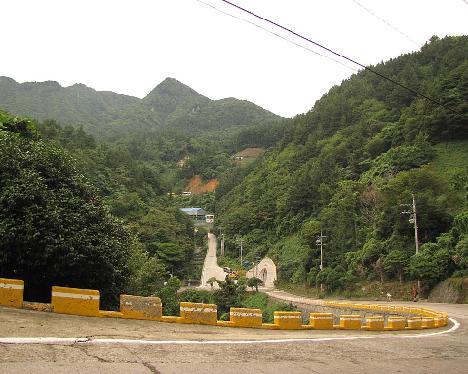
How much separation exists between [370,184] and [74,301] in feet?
170

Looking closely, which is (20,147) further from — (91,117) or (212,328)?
(91,117)

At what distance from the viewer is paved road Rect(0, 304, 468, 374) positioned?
19.7 ft

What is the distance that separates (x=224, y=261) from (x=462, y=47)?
5533 centimetres

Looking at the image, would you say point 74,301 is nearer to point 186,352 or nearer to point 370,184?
point 186,352

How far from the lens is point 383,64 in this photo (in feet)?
314

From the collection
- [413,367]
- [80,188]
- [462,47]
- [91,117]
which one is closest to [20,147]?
[80,188]

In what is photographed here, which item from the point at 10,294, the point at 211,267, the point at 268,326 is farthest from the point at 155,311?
the point at 211,267

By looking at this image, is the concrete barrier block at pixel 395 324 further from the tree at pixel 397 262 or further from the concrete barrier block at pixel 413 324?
the tree at pixel 397 262

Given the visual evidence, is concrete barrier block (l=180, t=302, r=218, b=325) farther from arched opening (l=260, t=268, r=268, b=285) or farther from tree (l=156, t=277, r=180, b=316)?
arched opening (l=260, t=268, r=268, b=285)

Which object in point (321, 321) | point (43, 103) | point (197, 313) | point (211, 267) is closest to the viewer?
point (197, 313)

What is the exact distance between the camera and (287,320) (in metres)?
13.1

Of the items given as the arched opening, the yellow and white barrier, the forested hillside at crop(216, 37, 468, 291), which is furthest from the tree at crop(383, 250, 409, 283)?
the arched opening

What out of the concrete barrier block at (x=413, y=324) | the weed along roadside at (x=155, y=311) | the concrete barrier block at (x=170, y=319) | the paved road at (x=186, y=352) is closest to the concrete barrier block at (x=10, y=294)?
the weed along roadside at (x=155, y=311)

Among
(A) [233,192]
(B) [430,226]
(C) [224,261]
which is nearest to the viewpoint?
(B) [430,226]
